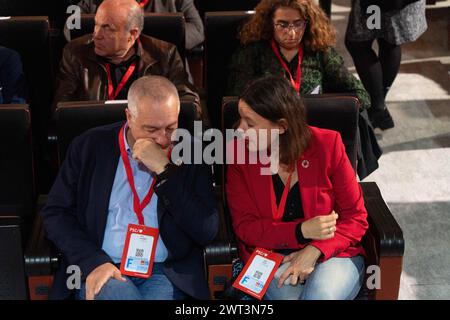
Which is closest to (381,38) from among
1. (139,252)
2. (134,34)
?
(134,34)

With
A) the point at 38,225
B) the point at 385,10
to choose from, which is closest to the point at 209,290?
the point at 38,225

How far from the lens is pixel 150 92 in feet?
8.82

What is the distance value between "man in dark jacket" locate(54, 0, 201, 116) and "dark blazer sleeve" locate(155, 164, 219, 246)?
0.85 meters

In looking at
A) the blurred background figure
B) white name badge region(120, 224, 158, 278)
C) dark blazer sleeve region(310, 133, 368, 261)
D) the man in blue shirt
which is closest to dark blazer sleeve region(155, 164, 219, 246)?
the man in blue shirt

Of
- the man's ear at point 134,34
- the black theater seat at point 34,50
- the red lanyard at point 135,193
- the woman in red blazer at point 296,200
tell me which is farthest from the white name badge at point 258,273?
the black theater seat at point 34,50

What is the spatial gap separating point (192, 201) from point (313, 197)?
0.42 meters

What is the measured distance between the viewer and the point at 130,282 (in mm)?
2668

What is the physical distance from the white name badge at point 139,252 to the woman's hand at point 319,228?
497 millimetres

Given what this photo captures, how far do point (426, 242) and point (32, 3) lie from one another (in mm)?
2559

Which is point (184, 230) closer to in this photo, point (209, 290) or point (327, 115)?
point (209, 290)

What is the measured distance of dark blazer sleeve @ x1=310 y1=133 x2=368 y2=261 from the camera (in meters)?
2.77

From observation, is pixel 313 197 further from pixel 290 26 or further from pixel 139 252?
pixel 290 26

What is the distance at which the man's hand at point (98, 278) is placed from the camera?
8.59 feet
